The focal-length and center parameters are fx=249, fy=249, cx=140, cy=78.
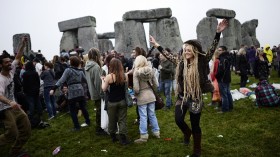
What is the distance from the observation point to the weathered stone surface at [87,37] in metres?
16.5

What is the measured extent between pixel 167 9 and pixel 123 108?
1397cm

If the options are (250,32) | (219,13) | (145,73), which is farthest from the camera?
(250,32)

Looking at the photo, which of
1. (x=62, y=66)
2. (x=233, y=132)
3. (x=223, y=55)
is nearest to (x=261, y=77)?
(x=223, y=55)

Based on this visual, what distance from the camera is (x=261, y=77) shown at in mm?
7754

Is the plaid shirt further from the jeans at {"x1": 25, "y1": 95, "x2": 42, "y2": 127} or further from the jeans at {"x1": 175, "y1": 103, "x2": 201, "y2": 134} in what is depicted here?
the jeans at {"x1": 25, "y1": 95, "x2": 42, "y2": 127}

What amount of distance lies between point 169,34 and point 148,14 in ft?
6.95

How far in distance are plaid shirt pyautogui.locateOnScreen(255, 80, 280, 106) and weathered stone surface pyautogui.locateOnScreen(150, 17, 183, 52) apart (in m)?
10.4

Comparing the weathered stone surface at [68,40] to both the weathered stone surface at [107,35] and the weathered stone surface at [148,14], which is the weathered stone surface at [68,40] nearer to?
the weathered stone surface at [148,14]

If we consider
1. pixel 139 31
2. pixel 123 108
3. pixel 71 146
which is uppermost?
pixel 139 31

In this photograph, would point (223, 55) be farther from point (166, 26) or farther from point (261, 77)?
point (166, 26)

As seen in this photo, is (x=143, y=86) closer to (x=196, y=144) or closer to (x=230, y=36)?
(x=196, y=144)

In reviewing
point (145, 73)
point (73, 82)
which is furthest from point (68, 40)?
point (145, 73)

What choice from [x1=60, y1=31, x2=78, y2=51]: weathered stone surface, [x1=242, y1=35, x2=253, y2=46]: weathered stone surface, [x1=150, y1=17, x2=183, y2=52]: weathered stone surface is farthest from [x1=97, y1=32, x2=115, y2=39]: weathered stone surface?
[x1=242, y1=35, x2=253, y2=46]: weathered stone surface

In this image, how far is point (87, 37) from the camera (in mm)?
16562
